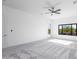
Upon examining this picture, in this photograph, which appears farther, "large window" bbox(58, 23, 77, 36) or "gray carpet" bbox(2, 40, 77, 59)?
"large window" bbox(58, 23, 77, 36)

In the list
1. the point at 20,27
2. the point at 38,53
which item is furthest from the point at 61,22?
the point at 38,53

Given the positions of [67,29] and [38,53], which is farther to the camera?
[67,29]

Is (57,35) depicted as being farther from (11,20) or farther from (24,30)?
(11,20)

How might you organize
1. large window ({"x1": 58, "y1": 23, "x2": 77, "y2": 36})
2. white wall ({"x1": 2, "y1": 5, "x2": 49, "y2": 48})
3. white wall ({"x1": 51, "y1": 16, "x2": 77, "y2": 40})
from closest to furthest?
1. white wall ({"x1": 2, "y1": 5, "x2": 49, "y2": 48})
2. white wall ({"x1": 51, "y1": 16, "x2": 77, "y2": 40})
3. large window ({"x1": 58, "y1": 23, "x2": 77, "y2": 36})

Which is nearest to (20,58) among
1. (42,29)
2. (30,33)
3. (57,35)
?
(30,33)

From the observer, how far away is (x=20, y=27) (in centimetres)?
496

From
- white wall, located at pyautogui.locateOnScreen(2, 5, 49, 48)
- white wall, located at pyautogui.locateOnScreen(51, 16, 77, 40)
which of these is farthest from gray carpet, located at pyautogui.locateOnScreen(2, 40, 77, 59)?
white wall, located at pyautogui.locateOnScreen(51, 16, 77, 40)

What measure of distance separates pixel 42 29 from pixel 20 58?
4920 millimetres

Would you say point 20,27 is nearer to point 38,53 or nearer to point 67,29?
point 38,53

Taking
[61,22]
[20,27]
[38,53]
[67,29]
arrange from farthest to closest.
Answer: [61,22], [67,29], [20,27], [38,53]

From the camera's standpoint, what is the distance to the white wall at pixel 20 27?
13.7ft

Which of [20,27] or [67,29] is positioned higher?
[20,27]

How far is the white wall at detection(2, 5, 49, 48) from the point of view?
4.17 metres

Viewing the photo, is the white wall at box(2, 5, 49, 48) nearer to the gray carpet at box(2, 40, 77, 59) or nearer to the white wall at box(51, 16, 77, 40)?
the gray carpet at box(2, 40, 77, 59)
